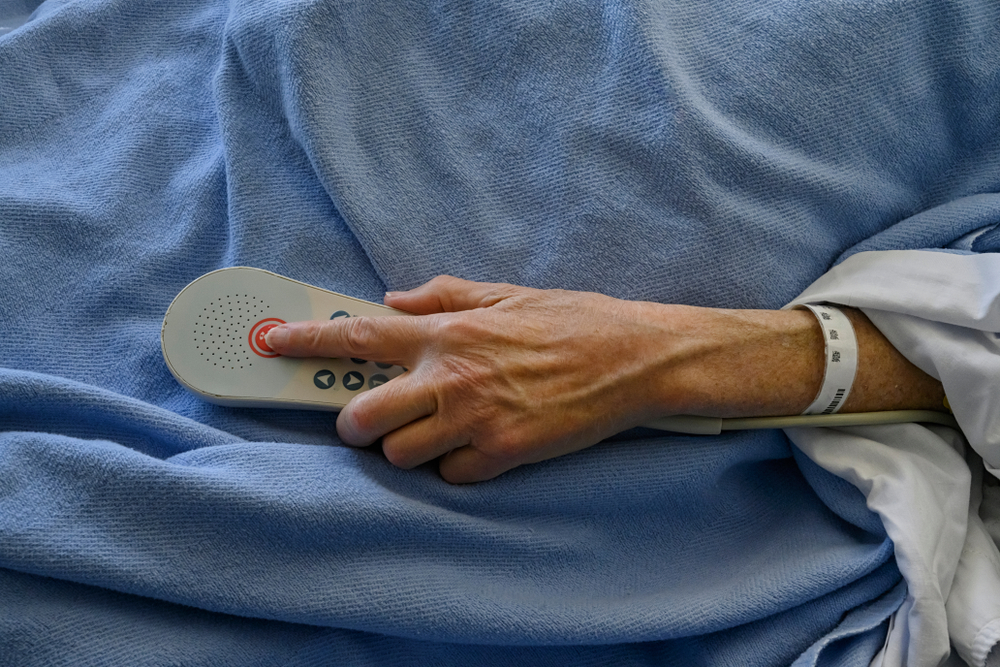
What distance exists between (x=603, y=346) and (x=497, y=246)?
0.16 meters

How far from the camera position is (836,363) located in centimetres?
72

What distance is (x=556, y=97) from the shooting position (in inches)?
29.3

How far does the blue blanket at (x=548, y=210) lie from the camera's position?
0.68 m

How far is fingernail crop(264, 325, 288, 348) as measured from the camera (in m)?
0.67

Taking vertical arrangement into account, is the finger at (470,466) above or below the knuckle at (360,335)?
below

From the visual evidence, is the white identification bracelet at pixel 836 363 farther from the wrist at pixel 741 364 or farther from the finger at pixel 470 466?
the finger at pixel 470 466

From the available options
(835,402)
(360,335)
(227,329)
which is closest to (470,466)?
(360,335)

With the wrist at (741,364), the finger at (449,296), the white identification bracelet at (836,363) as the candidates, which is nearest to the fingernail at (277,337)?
the finger at (449,296)

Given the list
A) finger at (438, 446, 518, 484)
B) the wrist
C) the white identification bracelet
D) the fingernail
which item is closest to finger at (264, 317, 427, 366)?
the fingernail

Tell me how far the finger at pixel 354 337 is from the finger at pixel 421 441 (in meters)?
0.07

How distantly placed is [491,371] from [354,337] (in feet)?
0.45

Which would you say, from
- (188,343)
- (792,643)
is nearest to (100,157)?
(188,343)

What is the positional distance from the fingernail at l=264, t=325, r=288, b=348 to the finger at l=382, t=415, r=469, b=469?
14 cm

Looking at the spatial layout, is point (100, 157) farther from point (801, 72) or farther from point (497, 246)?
point (801, 72)
